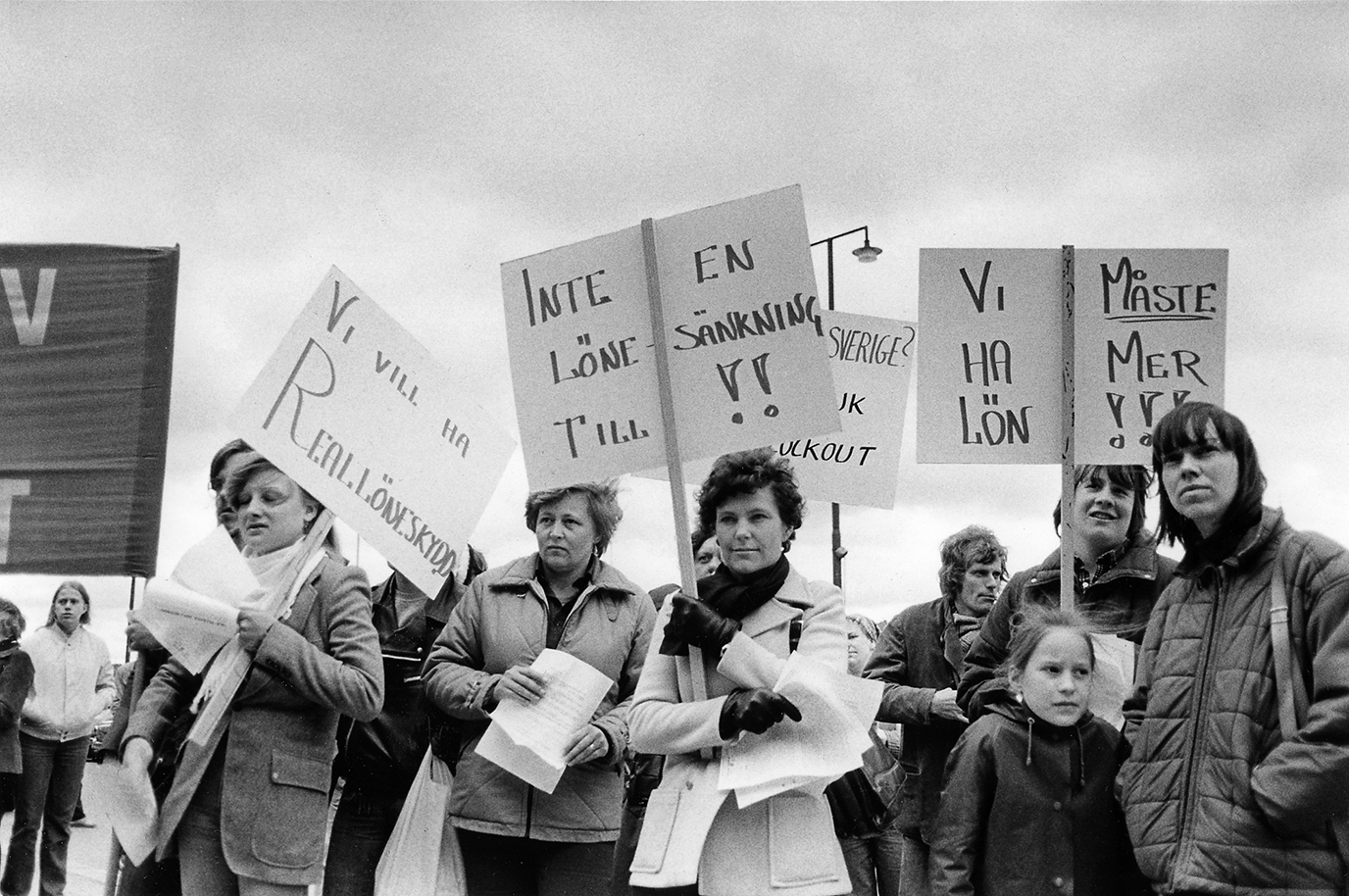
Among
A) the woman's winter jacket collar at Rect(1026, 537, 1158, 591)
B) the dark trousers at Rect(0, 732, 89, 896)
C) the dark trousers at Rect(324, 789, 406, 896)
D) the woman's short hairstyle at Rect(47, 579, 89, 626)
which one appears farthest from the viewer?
the woman's short hairstyle at Rect(47, 579, 89, 626)

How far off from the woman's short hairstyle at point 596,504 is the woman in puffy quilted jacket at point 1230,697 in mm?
1829

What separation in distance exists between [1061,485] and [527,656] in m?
1.96

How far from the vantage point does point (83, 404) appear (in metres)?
5.38

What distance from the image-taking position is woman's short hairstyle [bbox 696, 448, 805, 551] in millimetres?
3646

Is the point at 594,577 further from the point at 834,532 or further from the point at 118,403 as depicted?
the point at 834,532

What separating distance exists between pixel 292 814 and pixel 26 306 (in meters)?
2.91

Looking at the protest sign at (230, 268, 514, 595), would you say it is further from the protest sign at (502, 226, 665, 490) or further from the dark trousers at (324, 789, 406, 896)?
the dark trousers at (324, 789, 406, 896)

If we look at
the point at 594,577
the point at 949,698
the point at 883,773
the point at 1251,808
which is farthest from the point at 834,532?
the point at 1251,808

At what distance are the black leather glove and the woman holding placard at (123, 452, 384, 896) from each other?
0.97 meters

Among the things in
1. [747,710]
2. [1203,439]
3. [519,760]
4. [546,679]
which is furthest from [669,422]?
[1203,439]

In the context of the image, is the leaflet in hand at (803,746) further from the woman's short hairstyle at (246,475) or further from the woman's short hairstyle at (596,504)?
the woman's short hairstyle at (246,475)

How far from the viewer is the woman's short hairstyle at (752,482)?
144 inches

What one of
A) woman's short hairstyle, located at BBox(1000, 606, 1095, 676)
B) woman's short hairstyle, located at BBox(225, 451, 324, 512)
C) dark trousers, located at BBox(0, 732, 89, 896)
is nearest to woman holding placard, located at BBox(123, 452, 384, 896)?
woman's short hairstyle, located at BBox(225, 451, 324, 512)

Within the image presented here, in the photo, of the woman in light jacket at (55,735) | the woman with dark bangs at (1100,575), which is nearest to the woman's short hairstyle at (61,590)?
the woman in light jacket at (55,735)
